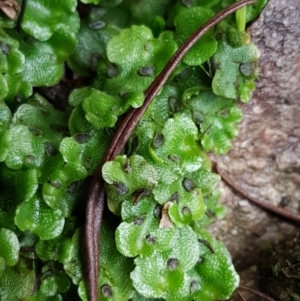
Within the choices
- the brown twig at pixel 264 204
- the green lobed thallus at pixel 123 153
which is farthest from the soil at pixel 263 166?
the green lobed thallus at pixel 123 153

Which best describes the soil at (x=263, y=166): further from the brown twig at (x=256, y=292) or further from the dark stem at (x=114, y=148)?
the dark stem at (x=114, y=148)

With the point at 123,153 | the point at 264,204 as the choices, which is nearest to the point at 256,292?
the point at 264,204

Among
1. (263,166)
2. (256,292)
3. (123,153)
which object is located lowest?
(256,292)

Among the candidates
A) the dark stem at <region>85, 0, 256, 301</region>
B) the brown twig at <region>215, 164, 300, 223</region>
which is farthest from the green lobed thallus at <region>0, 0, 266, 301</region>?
the brown twig at <region>215, 164, 300, 223</region>

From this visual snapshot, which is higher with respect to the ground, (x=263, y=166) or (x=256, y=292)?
(x=263, y=166)

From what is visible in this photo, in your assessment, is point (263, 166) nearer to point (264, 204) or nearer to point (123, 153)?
point (264, 204)

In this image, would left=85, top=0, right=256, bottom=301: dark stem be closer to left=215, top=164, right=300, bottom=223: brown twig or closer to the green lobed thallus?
the green lobed thallus

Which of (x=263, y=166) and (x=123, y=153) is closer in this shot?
(x=123, y=153)
